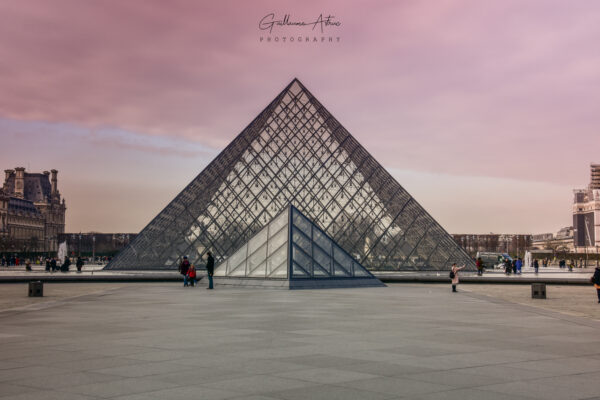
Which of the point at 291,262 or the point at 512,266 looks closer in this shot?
the point at 291,262

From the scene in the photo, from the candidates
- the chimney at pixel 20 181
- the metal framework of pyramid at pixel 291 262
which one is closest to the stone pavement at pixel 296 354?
the metal framework of pyramid at pixel 291 262

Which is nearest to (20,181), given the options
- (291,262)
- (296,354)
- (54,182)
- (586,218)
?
(54,182)

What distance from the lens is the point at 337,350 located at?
26.4 ft

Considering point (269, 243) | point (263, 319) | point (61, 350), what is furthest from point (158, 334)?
point (269, 243)

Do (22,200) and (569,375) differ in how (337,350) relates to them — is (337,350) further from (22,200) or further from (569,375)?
(22,200)

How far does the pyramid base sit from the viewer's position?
22312mm

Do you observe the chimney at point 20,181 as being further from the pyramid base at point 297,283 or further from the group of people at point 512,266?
the pyramid base at point 297,283

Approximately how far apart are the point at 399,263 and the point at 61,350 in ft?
103

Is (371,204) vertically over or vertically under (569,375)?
over

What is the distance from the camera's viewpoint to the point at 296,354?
770 cm

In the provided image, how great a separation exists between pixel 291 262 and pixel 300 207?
15.5 m

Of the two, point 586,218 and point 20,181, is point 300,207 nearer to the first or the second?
point 586,218

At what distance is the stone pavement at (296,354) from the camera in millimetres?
5766

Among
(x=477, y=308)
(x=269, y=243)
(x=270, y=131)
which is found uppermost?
(x=270, y=131)
